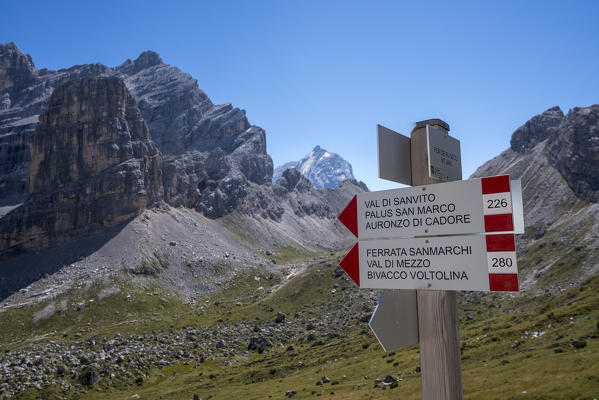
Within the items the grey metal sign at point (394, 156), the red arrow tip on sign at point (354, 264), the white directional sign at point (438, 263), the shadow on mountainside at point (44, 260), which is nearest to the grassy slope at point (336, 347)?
the shadow on mountainside at point (44, 260)

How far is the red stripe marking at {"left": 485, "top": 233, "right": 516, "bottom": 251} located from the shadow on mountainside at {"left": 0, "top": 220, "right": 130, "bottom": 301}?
5453 inches

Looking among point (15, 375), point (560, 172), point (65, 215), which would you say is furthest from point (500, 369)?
point (560, 172)

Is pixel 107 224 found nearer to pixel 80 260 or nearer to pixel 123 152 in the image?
pixel 80 260

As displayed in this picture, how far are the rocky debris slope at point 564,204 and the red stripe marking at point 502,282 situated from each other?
109 m

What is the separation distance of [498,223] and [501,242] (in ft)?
1.01

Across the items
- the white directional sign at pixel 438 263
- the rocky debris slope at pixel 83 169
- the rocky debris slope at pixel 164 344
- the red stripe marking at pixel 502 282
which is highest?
the rocky debris slope at pixel 83 169

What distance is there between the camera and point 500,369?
132ft

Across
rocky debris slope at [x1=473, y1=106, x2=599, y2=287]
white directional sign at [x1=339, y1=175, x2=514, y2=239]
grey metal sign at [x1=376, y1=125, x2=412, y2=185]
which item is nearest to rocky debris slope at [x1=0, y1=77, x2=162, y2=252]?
rocky debris slope at [x1=473, y1=106, x2=599, y2=287]

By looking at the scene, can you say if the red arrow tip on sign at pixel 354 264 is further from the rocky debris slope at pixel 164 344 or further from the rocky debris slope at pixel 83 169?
the rocky debris slope at pixel 83 169

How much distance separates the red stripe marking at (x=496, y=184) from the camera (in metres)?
5.86

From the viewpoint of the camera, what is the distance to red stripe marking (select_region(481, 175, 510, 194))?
19.2ft

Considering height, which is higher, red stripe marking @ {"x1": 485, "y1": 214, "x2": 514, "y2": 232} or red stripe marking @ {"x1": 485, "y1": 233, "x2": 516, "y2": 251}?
red stripe marking @ {"x1": 485, "y1": 214, "x2": 514, "y2": 232}

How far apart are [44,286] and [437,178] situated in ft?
444

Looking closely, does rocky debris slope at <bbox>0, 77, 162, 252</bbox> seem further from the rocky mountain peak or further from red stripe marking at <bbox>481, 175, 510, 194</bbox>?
red stripe marking at <bbox>481, 175, 510, 194</bbox>
